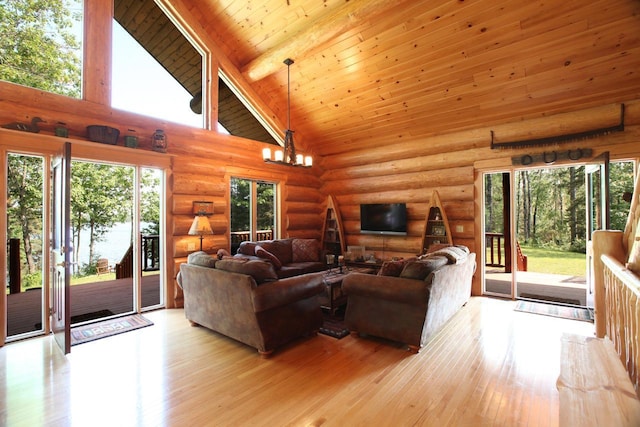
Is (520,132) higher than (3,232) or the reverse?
higher

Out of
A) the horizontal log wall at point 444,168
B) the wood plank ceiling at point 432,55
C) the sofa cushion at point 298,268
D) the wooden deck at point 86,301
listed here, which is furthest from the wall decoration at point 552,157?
the wooden deck at point 86,301

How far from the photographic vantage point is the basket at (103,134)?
13.4 ft

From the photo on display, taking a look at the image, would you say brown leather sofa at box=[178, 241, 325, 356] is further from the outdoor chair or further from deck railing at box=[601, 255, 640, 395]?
the outdoor chair

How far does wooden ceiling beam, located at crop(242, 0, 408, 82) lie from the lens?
12.8 feet

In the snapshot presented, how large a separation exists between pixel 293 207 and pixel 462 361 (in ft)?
15.6

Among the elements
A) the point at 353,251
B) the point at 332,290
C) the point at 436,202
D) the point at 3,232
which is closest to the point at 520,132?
the point at 436,202

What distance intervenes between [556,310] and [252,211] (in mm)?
5530

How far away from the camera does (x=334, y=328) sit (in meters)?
3.90

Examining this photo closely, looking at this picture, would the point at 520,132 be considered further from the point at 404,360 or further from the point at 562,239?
the point at 562,239

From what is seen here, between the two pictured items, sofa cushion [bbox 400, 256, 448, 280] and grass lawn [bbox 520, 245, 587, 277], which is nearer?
sofa cushion [bbox 400, 256, 448, 280]

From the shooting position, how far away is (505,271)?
7477 mm

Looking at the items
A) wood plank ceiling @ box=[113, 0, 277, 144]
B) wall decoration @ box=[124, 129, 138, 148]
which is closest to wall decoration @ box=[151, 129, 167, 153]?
wall decoration @ box=[124, 129, 138, 148]

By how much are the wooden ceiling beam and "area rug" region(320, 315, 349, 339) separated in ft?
13.3

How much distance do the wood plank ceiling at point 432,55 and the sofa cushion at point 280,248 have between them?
9.41 ft
